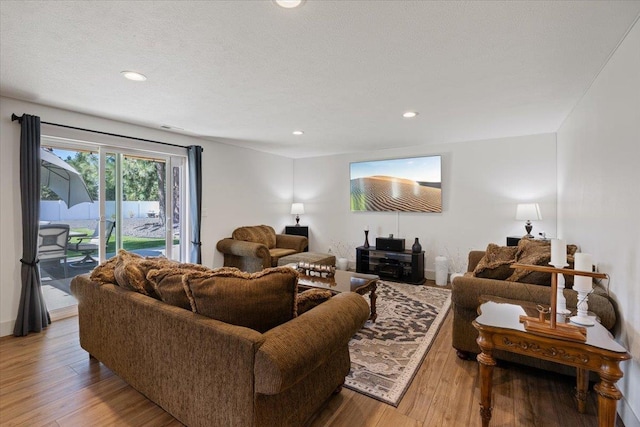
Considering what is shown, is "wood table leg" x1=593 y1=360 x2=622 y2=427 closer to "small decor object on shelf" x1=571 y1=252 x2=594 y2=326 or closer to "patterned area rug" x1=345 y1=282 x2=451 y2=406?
"small decor object on shelf" x1=571 y1=252 x2=594 y2=326

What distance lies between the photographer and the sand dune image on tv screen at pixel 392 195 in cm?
492

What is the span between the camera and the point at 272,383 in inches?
48.1

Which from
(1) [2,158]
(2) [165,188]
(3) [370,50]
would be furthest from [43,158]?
(3) [370,50]

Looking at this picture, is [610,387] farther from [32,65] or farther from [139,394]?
[32,65]

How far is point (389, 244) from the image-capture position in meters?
4.98

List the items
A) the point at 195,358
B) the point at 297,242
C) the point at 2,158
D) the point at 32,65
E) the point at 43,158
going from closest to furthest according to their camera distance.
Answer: the point at 195,358 → the point at 32,65 → the point at 2,158 → the point at 43,158 → the point at 297,242

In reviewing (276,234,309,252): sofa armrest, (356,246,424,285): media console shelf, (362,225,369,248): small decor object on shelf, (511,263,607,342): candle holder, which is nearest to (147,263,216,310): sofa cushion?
(511,263,607,342): candle holder

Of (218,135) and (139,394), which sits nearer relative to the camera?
(139,394)

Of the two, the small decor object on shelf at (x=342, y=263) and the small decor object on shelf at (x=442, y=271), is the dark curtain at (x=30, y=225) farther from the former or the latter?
the small decor object on shelf at (x=442, y=271)

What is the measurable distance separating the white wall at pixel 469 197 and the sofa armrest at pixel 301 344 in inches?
142

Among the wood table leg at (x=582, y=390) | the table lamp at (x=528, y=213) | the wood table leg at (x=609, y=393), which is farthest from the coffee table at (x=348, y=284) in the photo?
the table lamp at (x=528, y=213)

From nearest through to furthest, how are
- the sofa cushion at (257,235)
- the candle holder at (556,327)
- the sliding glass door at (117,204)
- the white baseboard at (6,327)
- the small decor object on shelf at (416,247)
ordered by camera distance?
the candle holder at (556,327), the white baseboard at (6,327), the sliding glass door at (117,204), the small decor object on shelf at (416,247), the sofa cushion at (257,235)

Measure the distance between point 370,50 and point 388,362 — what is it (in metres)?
2.31

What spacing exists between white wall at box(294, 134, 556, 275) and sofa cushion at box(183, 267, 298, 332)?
3.96 m
